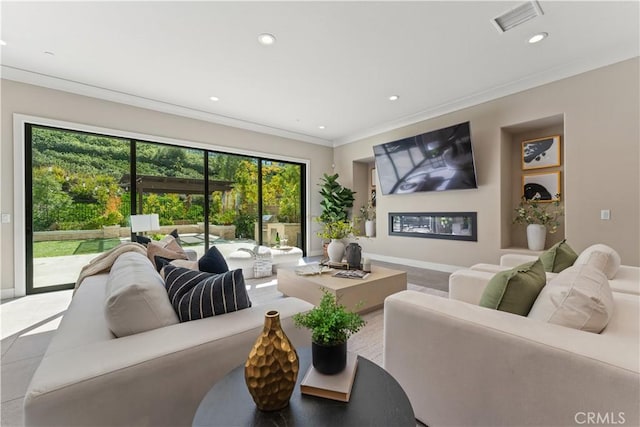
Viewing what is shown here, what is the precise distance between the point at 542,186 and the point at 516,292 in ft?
12.3

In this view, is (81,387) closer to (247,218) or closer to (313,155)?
(247,218)

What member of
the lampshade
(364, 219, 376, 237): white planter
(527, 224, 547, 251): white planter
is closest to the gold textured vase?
the lampshade

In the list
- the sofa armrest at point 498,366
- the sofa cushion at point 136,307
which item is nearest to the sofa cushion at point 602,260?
the sofa armrest at point 498,366

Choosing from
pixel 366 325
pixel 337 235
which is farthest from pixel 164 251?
pixel 366 325

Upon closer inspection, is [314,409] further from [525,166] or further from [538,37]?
[525,166]

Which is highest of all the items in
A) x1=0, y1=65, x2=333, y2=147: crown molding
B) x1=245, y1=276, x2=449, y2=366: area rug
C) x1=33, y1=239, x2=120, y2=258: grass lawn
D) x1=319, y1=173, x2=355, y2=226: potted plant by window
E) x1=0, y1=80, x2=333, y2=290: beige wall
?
x1=0, y1=65, x2=333, y2=147: crown molding

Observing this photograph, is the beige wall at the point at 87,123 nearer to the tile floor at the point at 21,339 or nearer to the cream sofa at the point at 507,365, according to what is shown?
the tile floor at the point at 21,339

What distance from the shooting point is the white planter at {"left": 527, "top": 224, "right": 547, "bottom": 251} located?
3.82m

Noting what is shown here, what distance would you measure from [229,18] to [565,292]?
10.2 feet

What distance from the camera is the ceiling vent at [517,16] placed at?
2.32 m

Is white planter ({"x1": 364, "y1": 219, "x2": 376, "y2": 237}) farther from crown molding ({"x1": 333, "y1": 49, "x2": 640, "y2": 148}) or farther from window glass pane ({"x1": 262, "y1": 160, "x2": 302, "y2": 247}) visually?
crown molding ({"x1": 333, "y1": 49, "x2": 640, "y2": 148})

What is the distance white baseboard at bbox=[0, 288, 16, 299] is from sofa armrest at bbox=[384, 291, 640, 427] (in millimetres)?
4613

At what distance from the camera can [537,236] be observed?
384cm

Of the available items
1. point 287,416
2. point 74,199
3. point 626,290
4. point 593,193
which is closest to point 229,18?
point 287,416
